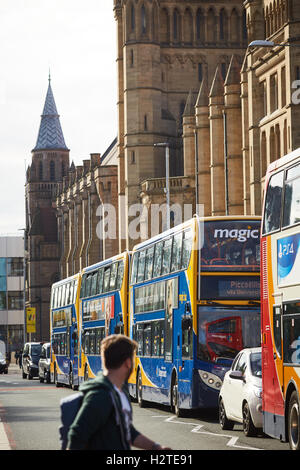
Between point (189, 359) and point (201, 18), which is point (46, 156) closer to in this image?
point (201, 18)

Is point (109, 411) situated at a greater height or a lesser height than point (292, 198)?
lesser

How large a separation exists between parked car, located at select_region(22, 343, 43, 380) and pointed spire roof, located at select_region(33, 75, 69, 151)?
280 ft

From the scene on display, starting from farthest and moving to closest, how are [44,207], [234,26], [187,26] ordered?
[44,207] < [234,26] < [187,26]

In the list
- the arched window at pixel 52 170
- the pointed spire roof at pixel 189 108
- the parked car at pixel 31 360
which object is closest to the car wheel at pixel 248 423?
the parked car at pixel 31 360

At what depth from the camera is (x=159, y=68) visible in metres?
83.2

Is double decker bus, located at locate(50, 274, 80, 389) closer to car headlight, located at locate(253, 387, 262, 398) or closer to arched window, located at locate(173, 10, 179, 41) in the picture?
car headlight, located at locate(253, 387, 262, 398)

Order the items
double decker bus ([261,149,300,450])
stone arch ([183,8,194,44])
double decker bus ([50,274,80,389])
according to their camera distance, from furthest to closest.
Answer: stone arch ([183,8,194,44]) < double decker bus ([50,274,80,389]) < double decker bus ([261,149,300,450])

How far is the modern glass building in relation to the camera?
13838cm

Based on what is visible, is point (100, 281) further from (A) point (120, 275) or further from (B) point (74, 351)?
(B) point (74, 351)

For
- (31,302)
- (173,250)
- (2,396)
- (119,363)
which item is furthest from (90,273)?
(31,302)

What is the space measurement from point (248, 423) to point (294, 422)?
374 centimetres

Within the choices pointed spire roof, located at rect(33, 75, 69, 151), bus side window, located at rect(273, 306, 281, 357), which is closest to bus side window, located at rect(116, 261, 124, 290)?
bus side window, located at rect(273, 306, 281, 357)

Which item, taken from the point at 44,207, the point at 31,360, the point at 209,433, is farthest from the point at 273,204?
the point at 44,207

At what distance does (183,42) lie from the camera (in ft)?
282
